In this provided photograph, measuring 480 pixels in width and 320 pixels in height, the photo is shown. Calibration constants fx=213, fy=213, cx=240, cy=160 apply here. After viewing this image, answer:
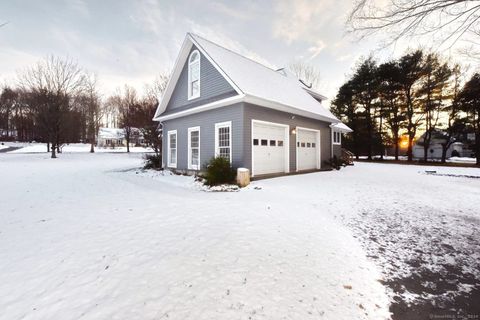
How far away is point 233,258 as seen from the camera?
3.13 metres

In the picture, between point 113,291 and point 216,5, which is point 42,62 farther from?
point 113,291

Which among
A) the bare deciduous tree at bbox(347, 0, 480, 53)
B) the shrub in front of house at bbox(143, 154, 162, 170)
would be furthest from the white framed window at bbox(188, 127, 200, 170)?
the bare deciduous tree at bbox(347, 0, 480, 53)

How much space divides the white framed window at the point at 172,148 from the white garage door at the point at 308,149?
7.81 m

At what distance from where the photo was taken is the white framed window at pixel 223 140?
398 inches

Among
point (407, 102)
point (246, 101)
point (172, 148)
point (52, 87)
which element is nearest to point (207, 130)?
point (246, 101)

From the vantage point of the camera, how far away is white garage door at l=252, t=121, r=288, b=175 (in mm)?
10188

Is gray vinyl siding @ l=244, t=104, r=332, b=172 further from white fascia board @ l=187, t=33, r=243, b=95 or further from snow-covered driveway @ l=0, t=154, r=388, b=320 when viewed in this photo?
snow-covered driveway @ l=0, t=154, r=388, b=320

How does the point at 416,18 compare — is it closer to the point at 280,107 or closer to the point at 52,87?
the point at 280,107

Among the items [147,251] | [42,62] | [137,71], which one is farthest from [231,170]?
[42,62]

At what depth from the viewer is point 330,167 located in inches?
596

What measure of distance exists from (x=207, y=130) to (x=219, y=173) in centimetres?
320

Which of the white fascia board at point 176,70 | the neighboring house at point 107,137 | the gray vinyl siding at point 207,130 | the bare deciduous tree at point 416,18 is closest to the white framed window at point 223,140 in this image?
the gray vinyl siding at point 207,130

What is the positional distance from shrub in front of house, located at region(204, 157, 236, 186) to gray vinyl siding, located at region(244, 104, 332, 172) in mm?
854

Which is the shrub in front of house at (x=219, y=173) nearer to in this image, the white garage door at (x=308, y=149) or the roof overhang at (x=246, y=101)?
the roof overhang at (x=246, y=101)
